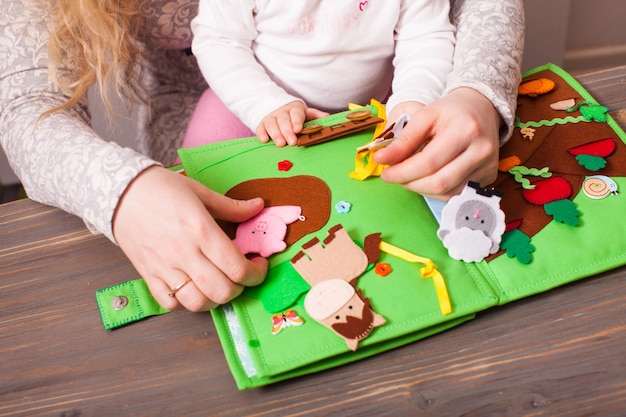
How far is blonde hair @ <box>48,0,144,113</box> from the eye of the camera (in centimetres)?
67

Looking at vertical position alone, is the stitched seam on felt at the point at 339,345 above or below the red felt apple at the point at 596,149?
below

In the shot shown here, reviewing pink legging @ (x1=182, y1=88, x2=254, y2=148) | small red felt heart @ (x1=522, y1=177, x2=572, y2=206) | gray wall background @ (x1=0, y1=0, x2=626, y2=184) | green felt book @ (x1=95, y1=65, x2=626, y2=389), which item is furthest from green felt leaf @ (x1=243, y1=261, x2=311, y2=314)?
gray wall background @ (x1=0, y1=0, x2=626, y2=184)

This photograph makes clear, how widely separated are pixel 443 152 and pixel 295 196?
152 mm

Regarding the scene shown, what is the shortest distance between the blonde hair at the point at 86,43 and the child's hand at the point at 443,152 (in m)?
0.38

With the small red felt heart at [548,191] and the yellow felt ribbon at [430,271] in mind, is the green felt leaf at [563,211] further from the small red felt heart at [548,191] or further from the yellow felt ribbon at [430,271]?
the yellow felt ribbon at [430,271]

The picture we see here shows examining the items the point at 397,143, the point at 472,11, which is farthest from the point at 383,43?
A: the point at 397,143

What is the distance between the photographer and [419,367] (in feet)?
1.54

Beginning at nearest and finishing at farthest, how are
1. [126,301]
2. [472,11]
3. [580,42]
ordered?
[126,301] → [472,11] → [580,42]

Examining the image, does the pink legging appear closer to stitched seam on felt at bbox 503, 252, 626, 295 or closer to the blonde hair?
the blonde hair

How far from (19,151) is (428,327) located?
48 centimetres

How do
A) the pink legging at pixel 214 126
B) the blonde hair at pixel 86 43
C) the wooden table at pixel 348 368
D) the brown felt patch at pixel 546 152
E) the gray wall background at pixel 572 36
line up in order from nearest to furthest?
the wooden table at pixel 348 368
the brown felt patch at pixel 546 152
the blonde hair at pixel 86 43
the pink legging at pixel 214 126
the gray wall background at pixel 572 36

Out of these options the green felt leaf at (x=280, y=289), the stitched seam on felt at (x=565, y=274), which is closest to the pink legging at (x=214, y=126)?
the green felt leaf at (x=280, y=289)

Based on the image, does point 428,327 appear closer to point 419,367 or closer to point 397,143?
point 419,367

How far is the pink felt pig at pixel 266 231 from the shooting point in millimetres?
533
